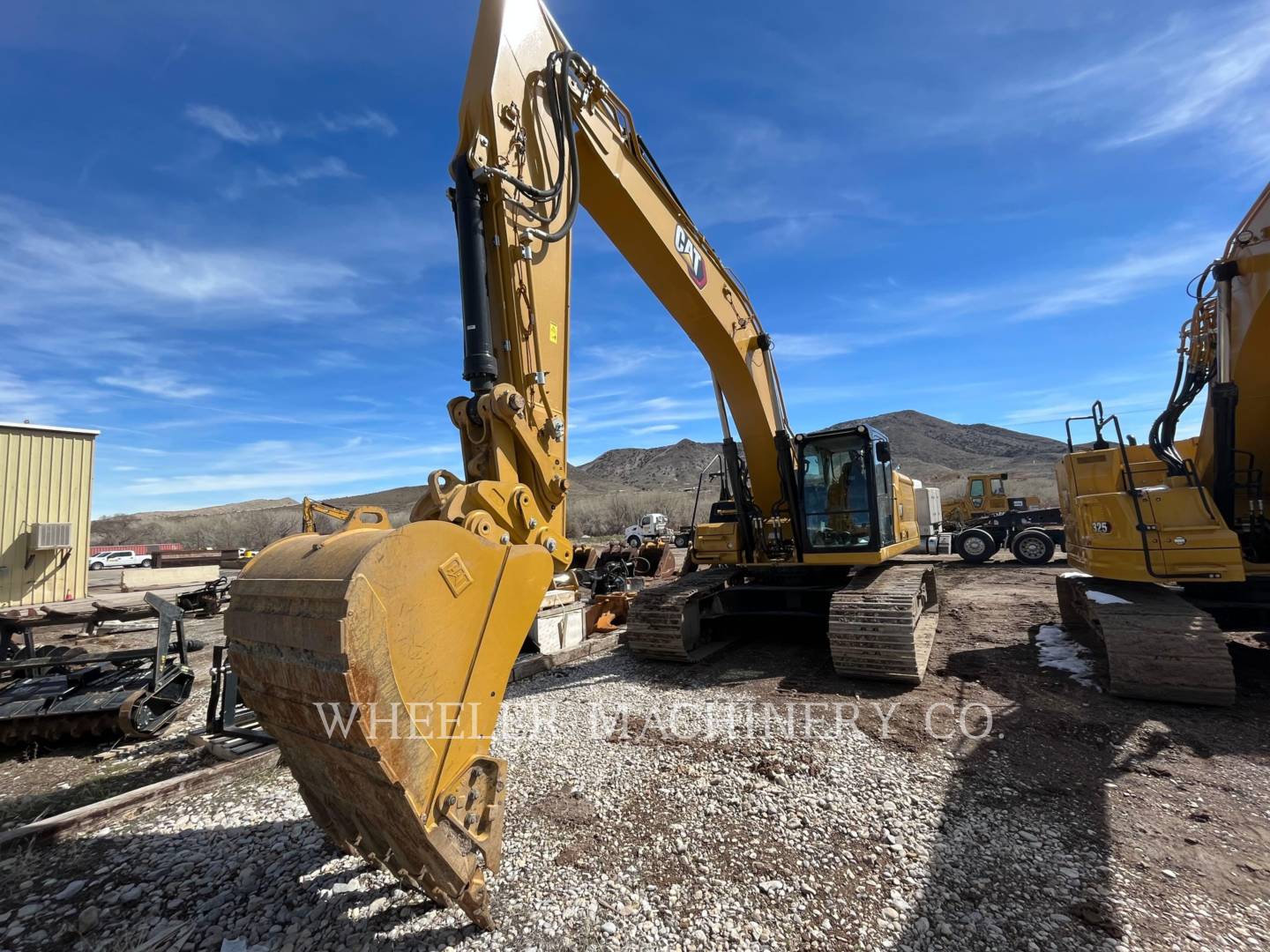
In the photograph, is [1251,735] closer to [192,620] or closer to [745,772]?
[745,772]

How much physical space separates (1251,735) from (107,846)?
807cm

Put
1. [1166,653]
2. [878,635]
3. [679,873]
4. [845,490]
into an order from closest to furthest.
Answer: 1. [679,873]
2. [1166,653]
3. [878,635]
4. [845,490]

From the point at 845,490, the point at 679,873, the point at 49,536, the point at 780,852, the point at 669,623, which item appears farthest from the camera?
the point at 49,536

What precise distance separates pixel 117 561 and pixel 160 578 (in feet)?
44.2

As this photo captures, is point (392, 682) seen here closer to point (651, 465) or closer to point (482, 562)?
point (482, 562)

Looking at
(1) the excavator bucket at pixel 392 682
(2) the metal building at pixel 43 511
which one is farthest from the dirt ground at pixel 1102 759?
(2) the metal building at pixel 43 511

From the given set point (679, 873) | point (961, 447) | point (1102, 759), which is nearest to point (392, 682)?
point (679, 873)

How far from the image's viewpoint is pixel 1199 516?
225 inches

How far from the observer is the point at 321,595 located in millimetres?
2188

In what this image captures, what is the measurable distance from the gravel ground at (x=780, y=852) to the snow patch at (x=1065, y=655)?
901 millimetres

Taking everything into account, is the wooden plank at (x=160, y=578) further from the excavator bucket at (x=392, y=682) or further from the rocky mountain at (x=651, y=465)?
the rocky mountain at (x=651, y=465)

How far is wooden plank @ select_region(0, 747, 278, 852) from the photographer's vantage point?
12.3 feet

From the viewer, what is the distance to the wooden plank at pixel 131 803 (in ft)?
12.3

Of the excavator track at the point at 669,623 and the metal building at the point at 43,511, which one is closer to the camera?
the excavator track at the point at 669,623
